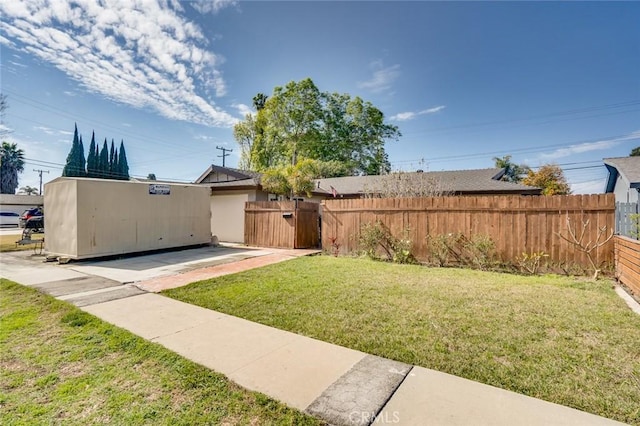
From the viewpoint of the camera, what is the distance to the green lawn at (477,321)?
2615 mm

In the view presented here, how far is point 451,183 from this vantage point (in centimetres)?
1644

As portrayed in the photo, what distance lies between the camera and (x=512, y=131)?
24.5m

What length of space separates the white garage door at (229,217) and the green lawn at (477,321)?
23.2 feet

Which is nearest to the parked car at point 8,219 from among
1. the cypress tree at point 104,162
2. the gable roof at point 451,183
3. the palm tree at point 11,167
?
the cypress tree at point 104,162

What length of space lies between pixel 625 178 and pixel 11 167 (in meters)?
66.6

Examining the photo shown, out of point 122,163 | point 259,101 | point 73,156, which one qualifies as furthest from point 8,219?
point 259,101

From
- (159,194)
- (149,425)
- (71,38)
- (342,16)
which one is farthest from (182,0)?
(149,425)

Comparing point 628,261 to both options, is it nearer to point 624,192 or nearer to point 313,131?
point 624,192

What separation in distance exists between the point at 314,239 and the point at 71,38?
11.4 meters

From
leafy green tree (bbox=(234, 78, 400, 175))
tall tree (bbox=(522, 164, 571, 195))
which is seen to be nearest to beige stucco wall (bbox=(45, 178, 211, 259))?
leafy green tree (bbox=(234, 78, 400, 175))

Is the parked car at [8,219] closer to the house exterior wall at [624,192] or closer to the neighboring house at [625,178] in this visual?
the neighboring house at [625,178]

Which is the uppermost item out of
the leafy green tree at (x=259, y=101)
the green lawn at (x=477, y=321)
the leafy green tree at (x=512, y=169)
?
the leafy green tree at (x=259, y=101)

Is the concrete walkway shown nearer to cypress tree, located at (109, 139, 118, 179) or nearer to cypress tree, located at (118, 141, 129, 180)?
cypress tree, located at (109, 139, 118, 179)

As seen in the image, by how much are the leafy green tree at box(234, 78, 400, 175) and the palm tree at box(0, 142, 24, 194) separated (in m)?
37.3
